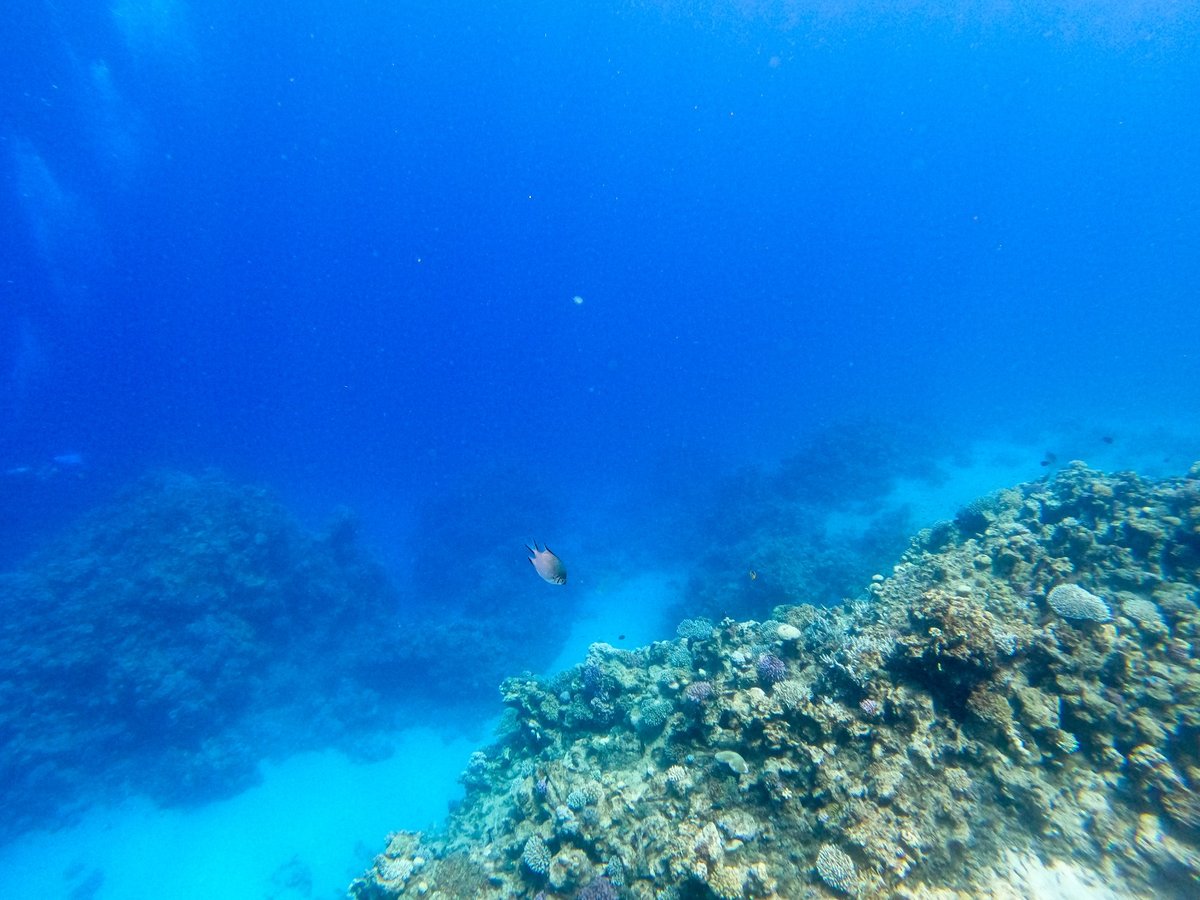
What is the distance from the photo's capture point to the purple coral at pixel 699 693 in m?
6.70

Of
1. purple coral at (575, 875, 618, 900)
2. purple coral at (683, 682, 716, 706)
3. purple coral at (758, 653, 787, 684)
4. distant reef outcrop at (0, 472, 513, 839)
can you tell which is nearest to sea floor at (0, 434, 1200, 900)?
distant reef outcrop at (0, 472, 513, 839)

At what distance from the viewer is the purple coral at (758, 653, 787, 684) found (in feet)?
21.6

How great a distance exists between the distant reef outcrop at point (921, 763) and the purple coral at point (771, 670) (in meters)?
0.03

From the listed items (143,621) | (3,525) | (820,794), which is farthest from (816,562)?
(3,525)

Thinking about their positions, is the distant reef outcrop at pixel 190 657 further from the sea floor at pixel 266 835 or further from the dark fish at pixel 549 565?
the dark fish at pixel 549 565

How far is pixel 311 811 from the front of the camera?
1830 cm

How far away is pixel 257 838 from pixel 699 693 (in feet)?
65.3

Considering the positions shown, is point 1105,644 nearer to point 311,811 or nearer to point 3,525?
point 311,811

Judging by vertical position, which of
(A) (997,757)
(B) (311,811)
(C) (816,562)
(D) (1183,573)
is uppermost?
(C) (816,562)

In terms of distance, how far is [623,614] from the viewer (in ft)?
84.0

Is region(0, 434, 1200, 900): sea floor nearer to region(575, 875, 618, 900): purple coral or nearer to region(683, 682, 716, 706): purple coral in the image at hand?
region(683, 682, 716, 706): purple coral

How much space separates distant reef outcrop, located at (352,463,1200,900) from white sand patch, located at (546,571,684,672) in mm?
14978

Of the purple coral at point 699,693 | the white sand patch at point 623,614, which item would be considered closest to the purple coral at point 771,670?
the purple coral at point 699,693

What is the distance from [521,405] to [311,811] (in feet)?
231
